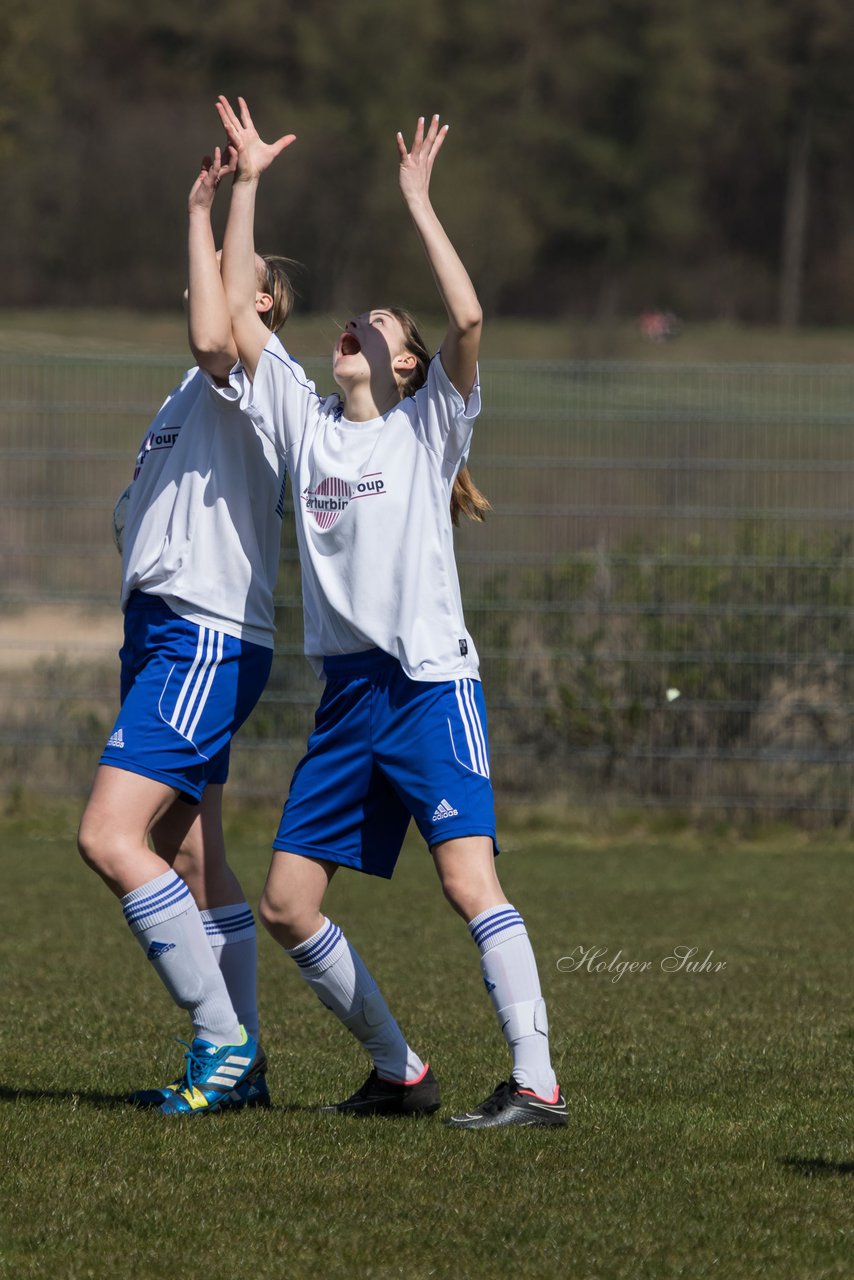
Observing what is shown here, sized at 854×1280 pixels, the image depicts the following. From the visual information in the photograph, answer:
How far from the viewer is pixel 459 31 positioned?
65.1m

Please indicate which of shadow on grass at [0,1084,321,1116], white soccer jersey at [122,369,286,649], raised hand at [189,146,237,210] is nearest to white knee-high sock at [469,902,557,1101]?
shadow on grass at [0,1084,321,1116]

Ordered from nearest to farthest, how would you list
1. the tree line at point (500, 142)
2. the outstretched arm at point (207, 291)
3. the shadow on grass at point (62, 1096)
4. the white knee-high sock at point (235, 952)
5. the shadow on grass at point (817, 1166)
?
the shadow on grass at point (817, 1166)
the outstretched arm at point (207, 291)
the shadow on grass at point (62, 1096)
the white knee-high sock at point (235, 952)
the tree line at point (500, 142)

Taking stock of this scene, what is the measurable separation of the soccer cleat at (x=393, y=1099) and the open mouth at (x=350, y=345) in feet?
5.89

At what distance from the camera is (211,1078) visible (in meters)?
4.80

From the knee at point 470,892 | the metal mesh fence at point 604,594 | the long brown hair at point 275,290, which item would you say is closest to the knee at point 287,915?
the knee at point 470,892

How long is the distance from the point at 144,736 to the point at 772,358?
32.6 meters

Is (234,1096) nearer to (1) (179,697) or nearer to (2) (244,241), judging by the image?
(1) (179,697)

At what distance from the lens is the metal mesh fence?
436 inches

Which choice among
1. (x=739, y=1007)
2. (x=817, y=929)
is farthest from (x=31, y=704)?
(x=739, y=1007)

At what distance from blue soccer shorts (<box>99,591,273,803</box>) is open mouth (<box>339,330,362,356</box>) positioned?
77 centimetres

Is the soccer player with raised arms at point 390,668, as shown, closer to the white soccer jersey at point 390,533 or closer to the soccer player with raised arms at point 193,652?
the white soccer jersey at point 390,533

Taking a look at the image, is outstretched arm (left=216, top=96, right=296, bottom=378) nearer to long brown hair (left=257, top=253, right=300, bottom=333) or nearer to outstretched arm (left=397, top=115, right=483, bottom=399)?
long brown hair (left=257, top=253, right=300, bottom=333)

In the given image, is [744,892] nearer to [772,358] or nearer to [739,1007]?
[739,1007]

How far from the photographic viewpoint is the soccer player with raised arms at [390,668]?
456cm
